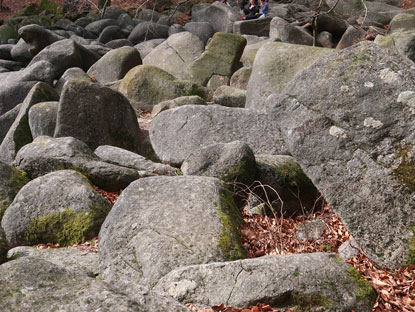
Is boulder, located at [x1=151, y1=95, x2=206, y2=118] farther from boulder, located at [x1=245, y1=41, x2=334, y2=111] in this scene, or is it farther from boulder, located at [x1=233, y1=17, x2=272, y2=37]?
boulder, located at [x1=233, y1=17, x2=272, y2=37]

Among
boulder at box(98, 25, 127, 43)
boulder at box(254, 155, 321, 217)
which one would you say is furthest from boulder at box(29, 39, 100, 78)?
boulder at box(254, 155, 321, 217)

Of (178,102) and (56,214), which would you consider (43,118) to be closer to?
(178,102)

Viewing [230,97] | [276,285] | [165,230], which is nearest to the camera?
[276,285]

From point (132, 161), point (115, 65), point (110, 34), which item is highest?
point (132, 161)

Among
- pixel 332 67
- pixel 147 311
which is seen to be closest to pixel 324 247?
pixel 332 67

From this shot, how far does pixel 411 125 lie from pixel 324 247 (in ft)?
5.17

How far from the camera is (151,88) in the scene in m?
12.2

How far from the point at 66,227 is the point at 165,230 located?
1959 mm

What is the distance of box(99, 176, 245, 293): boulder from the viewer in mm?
4734

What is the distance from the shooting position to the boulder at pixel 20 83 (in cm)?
1312

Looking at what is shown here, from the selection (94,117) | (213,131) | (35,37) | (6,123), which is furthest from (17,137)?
(35,37)

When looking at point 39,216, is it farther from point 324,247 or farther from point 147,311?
point 147,311

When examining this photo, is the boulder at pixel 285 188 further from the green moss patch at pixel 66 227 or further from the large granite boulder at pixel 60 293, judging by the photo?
the large granite boulder at pixel 60 293

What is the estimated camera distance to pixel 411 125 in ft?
15.5
